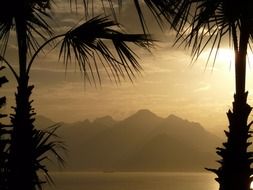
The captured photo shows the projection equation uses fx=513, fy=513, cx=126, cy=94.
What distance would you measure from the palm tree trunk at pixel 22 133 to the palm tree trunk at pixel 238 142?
400 centimetres

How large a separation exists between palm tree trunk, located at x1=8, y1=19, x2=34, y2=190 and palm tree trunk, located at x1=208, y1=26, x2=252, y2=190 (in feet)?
13.1

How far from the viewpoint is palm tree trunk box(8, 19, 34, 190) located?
27.3 feet

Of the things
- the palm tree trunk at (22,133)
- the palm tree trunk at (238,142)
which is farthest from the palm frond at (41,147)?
the palm tree trunk at (238,142)

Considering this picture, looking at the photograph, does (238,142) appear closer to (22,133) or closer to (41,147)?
(41,147)

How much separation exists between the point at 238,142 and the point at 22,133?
175 inches

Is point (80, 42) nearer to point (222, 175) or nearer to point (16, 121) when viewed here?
point (16, 121)

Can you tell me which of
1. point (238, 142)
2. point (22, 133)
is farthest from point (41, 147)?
point (238, 142)

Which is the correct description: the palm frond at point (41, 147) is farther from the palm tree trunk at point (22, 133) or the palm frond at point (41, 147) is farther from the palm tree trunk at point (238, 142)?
the palm tree trunk at point (238, 142)

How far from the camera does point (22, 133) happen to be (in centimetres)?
852

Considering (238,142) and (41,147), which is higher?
(238,142)

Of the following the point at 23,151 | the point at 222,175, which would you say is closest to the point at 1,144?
the point at 23,151

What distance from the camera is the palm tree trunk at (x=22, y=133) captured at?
27.3 ft

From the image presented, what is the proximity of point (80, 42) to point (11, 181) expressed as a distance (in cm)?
253

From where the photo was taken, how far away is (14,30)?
843cm
